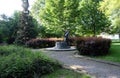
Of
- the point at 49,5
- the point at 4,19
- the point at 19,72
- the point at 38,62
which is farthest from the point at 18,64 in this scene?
the point at 4,19

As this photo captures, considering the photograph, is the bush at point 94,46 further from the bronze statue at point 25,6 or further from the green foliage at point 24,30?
the bronze statue at point 25,6

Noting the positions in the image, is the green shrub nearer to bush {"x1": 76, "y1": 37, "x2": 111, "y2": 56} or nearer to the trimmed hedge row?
the trimmed hedge row

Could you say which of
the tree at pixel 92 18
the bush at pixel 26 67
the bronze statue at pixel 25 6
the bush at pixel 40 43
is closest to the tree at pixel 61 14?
the tree at pixel 92 18

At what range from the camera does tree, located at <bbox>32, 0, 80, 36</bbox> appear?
92.3 feet

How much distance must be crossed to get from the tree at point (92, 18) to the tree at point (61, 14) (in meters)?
0.86

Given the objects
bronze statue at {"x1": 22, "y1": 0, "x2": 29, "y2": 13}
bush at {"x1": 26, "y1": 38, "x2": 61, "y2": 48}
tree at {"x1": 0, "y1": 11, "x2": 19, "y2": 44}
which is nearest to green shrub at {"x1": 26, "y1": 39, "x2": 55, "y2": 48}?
bush at {"x1": 26, "y1": 38, "x2": 61, "y2": 48}

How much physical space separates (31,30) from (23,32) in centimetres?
129

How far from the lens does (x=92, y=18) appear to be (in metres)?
28.6

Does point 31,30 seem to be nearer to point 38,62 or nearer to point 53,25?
point 53,25

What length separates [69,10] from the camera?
28.6 m

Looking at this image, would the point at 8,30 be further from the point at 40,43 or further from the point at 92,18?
the point at 92,18

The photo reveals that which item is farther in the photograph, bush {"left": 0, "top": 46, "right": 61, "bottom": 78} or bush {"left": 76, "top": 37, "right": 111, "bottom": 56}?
bush {"left": 76, "top": 37, "right": 111, "bottom": 56}

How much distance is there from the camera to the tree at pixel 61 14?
92.3 feet

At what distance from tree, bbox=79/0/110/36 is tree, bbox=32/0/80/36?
0.86m
